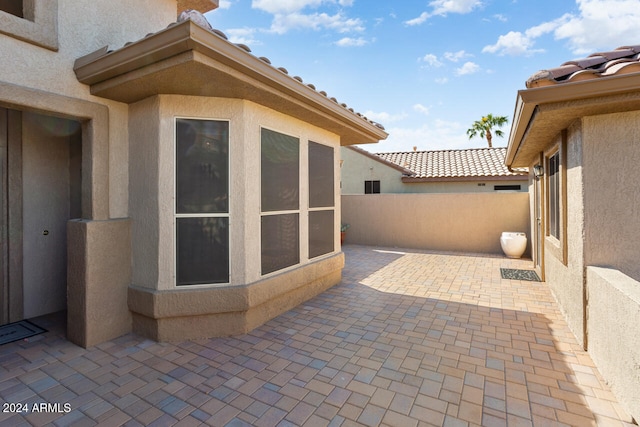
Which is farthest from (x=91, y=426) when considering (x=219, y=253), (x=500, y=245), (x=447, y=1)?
(x=500, y=245)

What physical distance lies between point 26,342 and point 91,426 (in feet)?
9.13

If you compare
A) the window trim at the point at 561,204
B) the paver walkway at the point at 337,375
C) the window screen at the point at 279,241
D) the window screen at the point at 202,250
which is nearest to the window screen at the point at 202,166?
the window screen at the point at 202,250

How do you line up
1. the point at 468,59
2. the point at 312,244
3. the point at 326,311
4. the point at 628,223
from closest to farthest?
the point at 628,223, the point at 326,311, the point at 312,244, the point at 468,59

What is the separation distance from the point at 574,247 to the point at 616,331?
5.79ft

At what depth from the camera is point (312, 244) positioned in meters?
6.86

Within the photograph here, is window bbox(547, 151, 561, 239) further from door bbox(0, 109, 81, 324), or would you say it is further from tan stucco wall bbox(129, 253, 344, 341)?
door bbox(0, 109, 81, 324)

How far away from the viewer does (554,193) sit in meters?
6.62

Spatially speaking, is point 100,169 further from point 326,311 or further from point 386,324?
point 386,324

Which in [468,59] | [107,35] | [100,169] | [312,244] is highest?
[468,59]

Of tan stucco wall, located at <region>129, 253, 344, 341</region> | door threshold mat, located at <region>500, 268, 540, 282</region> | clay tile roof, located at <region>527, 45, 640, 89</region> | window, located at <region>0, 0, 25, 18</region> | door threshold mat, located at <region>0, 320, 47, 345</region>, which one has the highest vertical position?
window, located at <region>0, 0, 25, 18</region>

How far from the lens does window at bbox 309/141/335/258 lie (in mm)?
6848

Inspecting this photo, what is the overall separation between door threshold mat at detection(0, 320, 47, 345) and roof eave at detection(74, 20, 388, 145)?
384 centimetres

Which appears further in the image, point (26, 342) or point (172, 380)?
point (26, 342)

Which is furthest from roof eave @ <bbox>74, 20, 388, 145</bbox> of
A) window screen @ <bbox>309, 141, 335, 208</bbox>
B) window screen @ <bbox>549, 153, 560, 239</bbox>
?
window screen @ <bbox>549, 153, 560, 239</bbox>
